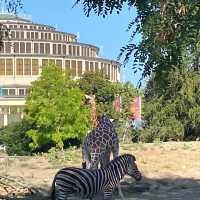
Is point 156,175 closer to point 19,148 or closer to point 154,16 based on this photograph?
point 154,16

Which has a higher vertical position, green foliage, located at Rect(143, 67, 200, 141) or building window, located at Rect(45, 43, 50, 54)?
building window, located at Rect(45, 43, 50, 54)

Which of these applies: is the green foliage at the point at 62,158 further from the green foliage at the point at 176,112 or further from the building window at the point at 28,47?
the building window at the point at 28,47

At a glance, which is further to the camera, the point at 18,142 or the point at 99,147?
the point at 18,142

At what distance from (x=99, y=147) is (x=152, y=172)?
4.41 metres

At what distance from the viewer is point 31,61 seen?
4176 inches

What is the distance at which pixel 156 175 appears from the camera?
16.4m

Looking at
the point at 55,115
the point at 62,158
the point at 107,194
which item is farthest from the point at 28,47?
the point at 107,194

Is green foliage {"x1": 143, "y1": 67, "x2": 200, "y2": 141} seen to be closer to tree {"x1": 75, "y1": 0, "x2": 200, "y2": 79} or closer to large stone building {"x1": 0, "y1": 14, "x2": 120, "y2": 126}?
tree {"x1": 75, "y1": 0, "x2": 200, "y2": 79}

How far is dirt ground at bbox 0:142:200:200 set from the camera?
13.2 metres

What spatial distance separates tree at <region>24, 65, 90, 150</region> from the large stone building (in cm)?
5004

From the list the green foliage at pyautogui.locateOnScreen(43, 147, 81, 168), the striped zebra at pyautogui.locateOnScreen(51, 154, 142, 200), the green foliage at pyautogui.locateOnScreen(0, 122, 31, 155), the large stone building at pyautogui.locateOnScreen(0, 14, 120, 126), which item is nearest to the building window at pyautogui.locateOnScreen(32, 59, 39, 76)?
the large stone building at pyautogui.locateOnScreen(0, 14, 120, 126)

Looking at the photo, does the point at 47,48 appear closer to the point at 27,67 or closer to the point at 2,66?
the point at 27,67

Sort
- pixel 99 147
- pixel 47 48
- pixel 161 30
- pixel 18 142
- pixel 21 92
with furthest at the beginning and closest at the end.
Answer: pixel 47 48
pixel 21 92
pixel 18 142
pixel 99 147
pixel 161 30

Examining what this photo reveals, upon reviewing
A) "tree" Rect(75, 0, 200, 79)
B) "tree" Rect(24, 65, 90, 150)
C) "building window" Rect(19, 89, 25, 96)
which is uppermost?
"building window" Rect(19, 89, 25, 96)
